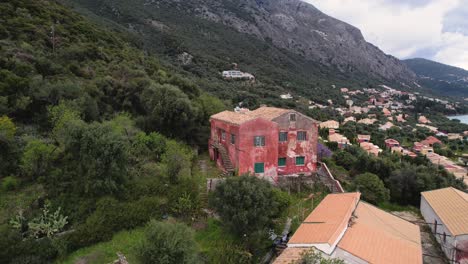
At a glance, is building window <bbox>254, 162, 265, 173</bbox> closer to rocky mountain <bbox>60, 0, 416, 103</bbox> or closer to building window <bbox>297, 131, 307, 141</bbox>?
building window <bbox>297, 131, 307, 141</bbox>

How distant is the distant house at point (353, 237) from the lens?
1495cm

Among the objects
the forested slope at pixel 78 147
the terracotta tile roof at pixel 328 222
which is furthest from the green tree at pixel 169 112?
the terracotta tile roof at pixel 328 222

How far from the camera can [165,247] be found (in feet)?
39.3

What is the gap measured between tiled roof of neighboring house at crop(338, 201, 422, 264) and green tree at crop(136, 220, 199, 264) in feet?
25.7

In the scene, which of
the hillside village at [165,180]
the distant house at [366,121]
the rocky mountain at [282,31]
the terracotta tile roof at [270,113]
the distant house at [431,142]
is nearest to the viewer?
the hillside village at [165,180]

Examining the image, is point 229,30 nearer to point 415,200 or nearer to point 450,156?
point 450,156

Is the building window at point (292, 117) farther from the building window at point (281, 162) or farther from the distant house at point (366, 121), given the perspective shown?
the distant house at point (366, 121)

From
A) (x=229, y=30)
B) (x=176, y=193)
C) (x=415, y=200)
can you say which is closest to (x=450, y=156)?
(x=415, y=200)

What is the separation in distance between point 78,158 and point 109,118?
916cm

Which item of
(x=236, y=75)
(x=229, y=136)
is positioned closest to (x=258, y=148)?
(x=229, y=136)

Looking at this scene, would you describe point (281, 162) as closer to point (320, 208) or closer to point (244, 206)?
point (320, 208)

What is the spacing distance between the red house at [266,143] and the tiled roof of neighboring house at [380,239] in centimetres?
694

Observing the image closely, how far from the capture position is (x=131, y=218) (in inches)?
662

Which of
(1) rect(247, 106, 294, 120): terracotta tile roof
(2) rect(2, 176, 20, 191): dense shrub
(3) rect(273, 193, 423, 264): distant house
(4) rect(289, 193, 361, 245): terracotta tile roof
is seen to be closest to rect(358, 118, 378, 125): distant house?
(1) rect(247, 106, 294, 120): terracotta tile roof
